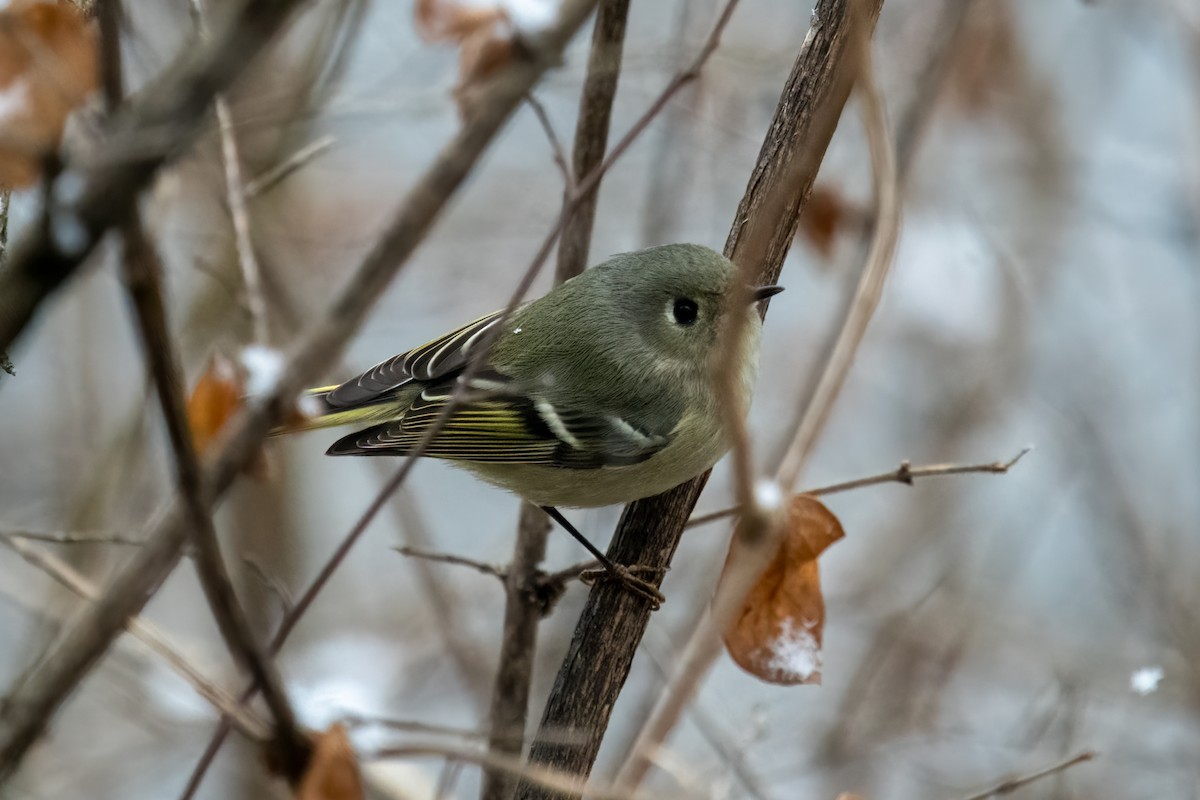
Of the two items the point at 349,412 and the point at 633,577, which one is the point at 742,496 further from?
the point at 349,412

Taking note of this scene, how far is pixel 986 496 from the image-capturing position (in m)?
4.02

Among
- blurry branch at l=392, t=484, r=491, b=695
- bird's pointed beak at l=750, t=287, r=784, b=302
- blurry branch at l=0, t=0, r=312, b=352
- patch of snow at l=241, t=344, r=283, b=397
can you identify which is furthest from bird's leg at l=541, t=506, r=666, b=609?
blurry branch at l=392, t=484, r=491, b=695

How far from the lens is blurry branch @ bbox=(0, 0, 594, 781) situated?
0.71m

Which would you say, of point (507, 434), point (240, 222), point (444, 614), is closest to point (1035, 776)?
point (507, 434)

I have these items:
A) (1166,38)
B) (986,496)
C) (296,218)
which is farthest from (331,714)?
(1166,38)

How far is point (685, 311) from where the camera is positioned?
70.2 inches

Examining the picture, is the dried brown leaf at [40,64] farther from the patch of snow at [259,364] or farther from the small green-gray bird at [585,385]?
the small green-gray bird at [585,385]

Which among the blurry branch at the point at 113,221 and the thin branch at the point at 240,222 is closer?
the blurry branch at the point at 113,221

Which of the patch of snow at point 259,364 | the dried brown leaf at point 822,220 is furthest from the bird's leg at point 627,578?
the dried brown leaf at point 822,220

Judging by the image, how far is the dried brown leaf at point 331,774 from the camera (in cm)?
96

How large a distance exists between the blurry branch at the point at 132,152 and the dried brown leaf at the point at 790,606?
883 millimetres

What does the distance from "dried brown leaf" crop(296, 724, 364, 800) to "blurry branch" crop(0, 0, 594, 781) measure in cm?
24

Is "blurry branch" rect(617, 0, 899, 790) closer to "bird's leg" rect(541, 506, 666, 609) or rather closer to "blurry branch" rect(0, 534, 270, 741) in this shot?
"blurry branch" rect(0, 534, 270, 741)

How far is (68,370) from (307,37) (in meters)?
1.26
